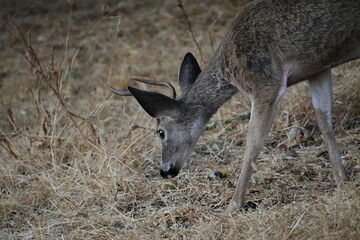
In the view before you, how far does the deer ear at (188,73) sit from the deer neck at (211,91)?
26 centimetres

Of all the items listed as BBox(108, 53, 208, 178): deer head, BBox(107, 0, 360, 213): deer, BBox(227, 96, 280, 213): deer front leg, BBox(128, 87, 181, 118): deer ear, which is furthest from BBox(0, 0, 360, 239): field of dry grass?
BBox(128, 87, 181, 118): deer ear

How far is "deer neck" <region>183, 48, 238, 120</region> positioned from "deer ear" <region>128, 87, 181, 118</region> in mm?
149

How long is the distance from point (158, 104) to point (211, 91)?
0.51 meters

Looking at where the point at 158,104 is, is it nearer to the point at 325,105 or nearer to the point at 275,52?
the point at 275,52

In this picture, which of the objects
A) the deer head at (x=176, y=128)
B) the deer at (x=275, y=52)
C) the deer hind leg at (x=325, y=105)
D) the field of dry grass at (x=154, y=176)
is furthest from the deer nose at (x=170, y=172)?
the deer hind leg at (x=325, y=105)

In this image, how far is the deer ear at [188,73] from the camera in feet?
20.3

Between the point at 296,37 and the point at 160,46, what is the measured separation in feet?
19.0

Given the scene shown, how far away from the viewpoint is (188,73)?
625 cm

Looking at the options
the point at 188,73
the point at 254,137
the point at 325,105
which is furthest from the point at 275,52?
the point at 188,73

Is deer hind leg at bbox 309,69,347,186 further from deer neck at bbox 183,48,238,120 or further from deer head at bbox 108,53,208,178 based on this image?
deer head at bbox 108,53,208,178

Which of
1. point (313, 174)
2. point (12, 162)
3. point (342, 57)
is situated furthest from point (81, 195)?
point (342, 57)

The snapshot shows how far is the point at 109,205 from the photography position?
575 centimetres

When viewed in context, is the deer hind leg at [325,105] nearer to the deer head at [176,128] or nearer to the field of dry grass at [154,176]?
the field of dry grass at [154,176]

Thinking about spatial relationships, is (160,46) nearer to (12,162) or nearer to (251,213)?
(12,162)
